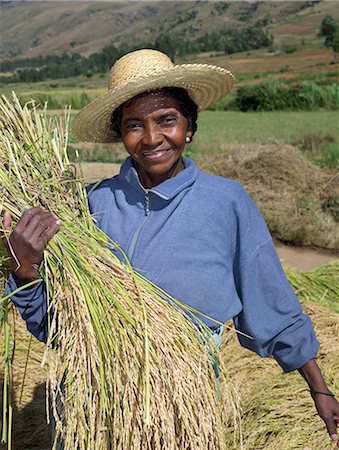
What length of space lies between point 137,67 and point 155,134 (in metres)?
0.20

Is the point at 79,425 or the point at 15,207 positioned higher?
the point at 15,207

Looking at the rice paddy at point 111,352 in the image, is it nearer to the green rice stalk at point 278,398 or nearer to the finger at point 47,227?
the finger at point 47,227

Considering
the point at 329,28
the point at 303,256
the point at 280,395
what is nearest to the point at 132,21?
the point at 329,28

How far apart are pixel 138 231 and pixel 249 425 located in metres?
1.34

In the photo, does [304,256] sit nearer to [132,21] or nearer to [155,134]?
[155,134]

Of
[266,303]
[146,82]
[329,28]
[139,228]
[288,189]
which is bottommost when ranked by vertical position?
[329,28]

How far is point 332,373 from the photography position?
2.74m

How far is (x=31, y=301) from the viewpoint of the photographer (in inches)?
53.0

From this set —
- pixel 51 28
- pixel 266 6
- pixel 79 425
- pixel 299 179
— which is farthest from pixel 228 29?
pixel 79 425

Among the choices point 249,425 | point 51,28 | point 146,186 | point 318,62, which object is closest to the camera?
point 146,186

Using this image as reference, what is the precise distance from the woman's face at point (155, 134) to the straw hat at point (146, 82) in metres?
0.04

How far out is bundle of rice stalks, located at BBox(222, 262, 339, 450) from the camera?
2357mm

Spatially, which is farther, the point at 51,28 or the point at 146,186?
the point at 51,28

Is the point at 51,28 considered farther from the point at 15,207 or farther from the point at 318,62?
the point at 15,207
